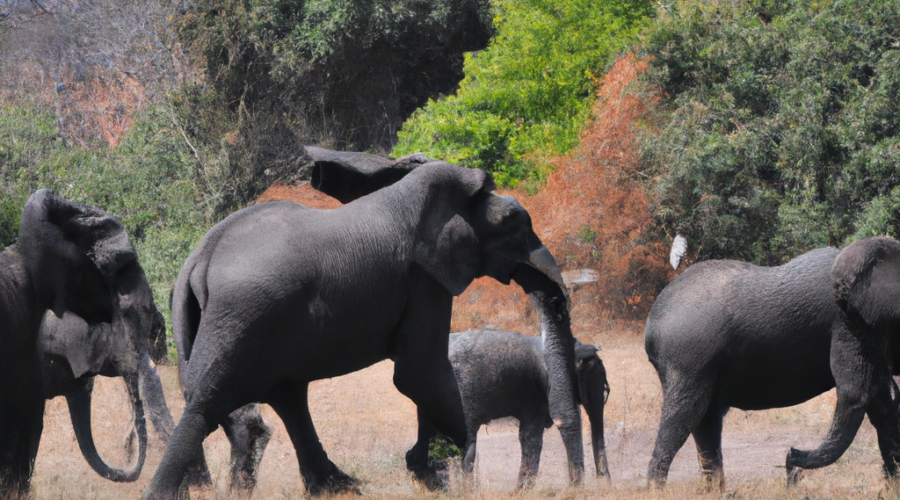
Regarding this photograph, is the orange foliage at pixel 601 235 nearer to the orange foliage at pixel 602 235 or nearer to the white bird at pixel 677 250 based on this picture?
the orange foliage at pixel 602 235

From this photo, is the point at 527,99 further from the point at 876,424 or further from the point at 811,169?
the point at 876,424

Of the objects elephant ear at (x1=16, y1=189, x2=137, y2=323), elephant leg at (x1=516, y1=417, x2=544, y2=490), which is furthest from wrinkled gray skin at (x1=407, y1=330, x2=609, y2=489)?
elephant ear at (x1=16, y1=189, x2=137, y2=323)

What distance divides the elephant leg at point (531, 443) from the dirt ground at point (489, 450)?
22 cm

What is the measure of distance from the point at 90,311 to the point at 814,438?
8.29 metres

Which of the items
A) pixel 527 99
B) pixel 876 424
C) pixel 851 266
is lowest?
pixel 876 424

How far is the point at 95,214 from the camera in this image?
5.27 metres

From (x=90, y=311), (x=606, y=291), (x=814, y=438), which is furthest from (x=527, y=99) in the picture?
(x=90, y=311)

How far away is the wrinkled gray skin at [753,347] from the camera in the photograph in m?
6.88

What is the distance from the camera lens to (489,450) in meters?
11.4

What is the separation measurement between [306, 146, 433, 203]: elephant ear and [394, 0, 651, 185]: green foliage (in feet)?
55.6

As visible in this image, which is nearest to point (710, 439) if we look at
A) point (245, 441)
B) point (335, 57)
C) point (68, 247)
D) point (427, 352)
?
point (427, 352)

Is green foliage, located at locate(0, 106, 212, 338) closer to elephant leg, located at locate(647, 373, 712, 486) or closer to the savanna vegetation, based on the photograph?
the savanna vegetation

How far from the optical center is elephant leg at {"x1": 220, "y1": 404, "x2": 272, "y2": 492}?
21.8 ft

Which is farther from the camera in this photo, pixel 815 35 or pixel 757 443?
pixel 815 35
